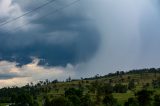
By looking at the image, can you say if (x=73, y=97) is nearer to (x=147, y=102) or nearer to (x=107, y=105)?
(x=107, y=105)

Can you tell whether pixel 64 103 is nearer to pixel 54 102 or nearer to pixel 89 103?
pixel 54 102

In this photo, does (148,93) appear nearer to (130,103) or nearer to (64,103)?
(130,103)

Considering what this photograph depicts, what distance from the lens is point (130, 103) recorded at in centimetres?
19100

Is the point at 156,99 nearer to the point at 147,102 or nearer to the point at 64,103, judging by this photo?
the point at 147,102

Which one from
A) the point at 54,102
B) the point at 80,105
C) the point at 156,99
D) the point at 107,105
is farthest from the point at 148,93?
the point at 54,102

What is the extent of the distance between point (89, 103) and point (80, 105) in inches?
204

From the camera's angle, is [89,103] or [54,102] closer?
[54,102]

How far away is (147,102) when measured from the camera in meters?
195

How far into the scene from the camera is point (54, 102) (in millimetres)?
182000

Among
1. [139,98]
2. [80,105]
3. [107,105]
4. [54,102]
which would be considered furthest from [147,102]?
[54,102]

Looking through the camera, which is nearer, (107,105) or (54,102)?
(54,102)

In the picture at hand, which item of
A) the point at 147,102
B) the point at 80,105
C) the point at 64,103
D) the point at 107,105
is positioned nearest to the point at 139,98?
the point at 147,102

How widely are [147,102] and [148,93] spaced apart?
17.5 ft

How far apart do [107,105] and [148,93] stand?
22630 millimetres
